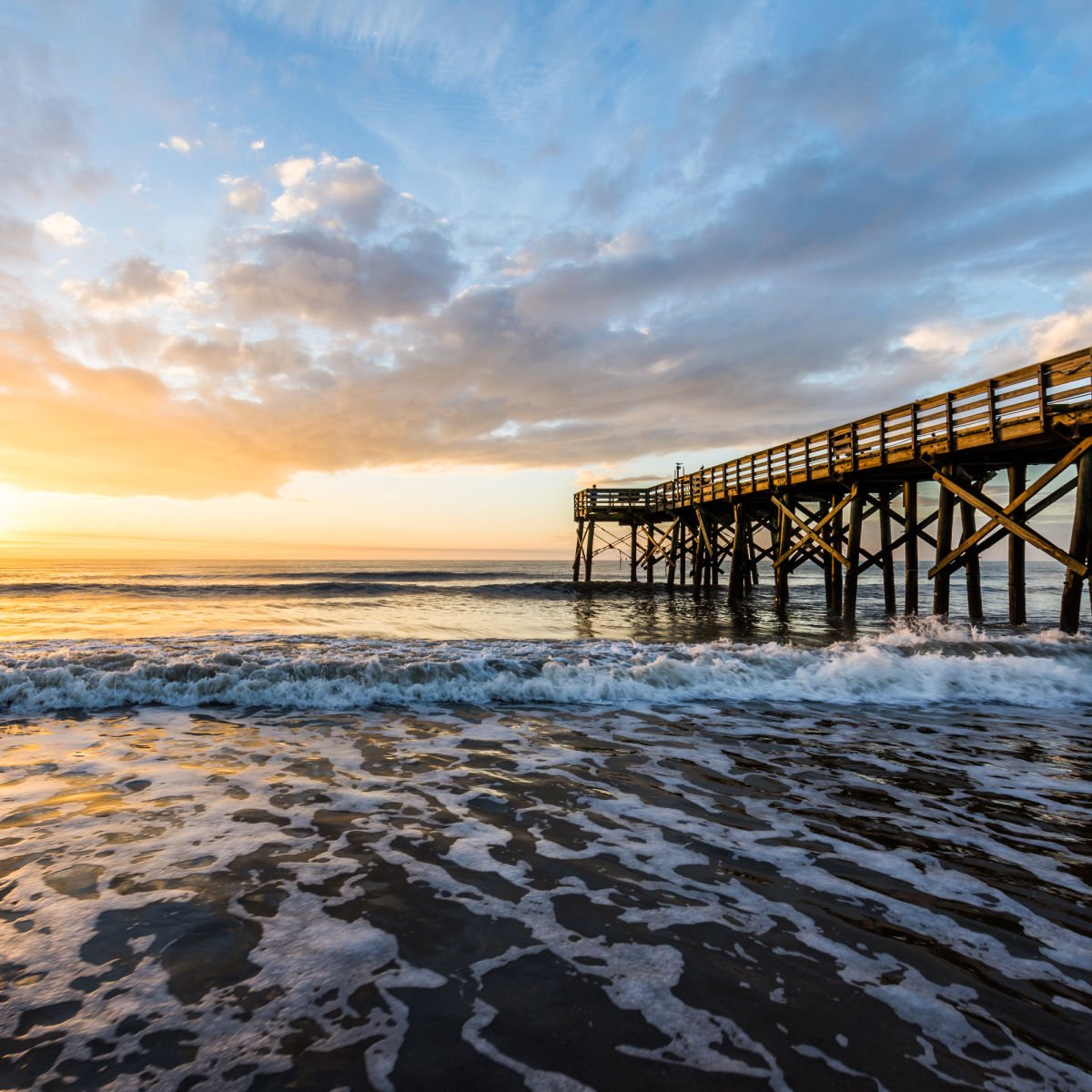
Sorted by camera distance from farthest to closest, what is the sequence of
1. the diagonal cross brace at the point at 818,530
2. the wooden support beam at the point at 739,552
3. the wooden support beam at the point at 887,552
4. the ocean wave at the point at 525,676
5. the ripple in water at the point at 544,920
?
1. the wooden support beam at the point at 739,552
2. the wooden support beam at the point at 887,552
3. the diagonal cross brace at the point at 818,530
4. the ocean wave at the point at 525,676
5. the ripple in water at the point at 544,920

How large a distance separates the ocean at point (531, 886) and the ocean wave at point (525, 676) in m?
0.08

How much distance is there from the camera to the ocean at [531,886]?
220cm

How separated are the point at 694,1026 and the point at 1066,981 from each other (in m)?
1.73

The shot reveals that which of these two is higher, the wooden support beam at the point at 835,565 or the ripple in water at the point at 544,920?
the wooden support beam at the point at 835,565

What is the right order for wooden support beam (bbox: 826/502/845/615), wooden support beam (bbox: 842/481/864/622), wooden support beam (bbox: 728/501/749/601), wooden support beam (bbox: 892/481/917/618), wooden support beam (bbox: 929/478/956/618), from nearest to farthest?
wooden support beam (bbox: 929/478/956/618)
wooden support beam (bbox: 892/481/917/618)
wooden support beam (bbox: 842/481/864/622)
wooden support beam (bbox: 826/502/845/615)
wooden support beam (bbox: 728/501/749/601)

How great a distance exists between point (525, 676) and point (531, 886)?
5.46m

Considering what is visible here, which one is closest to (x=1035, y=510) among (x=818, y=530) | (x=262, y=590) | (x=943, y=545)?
(x=943, y=545)

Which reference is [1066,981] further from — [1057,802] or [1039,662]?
[1039,662]

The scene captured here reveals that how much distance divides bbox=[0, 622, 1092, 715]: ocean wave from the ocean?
8 cm

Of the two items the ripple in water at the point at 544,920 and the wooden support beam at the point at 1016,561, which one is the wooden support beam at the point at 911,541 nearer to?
the wooden support beam at the point at 1016,561

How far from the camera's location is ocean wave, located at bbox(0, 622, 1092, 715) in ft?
26.0

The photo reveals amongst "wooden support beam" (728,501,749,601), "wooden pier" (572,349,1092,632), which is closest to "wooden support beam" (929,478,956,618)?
"wooden pier" (572,349,1092,632)

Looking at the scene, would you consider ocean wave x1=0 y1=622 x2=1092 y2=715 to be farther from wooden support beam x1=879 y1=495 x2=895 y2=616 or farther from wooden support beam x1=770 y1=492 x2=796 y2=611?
wooden support beam x1=770 y1=492 x2=796 y2=611

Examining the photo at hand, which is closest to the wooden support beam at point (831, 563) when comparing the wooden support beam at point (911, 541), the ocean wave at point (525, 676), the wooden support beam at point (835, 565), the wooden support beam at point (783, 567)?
the wooden support beam at point (835, 565)
